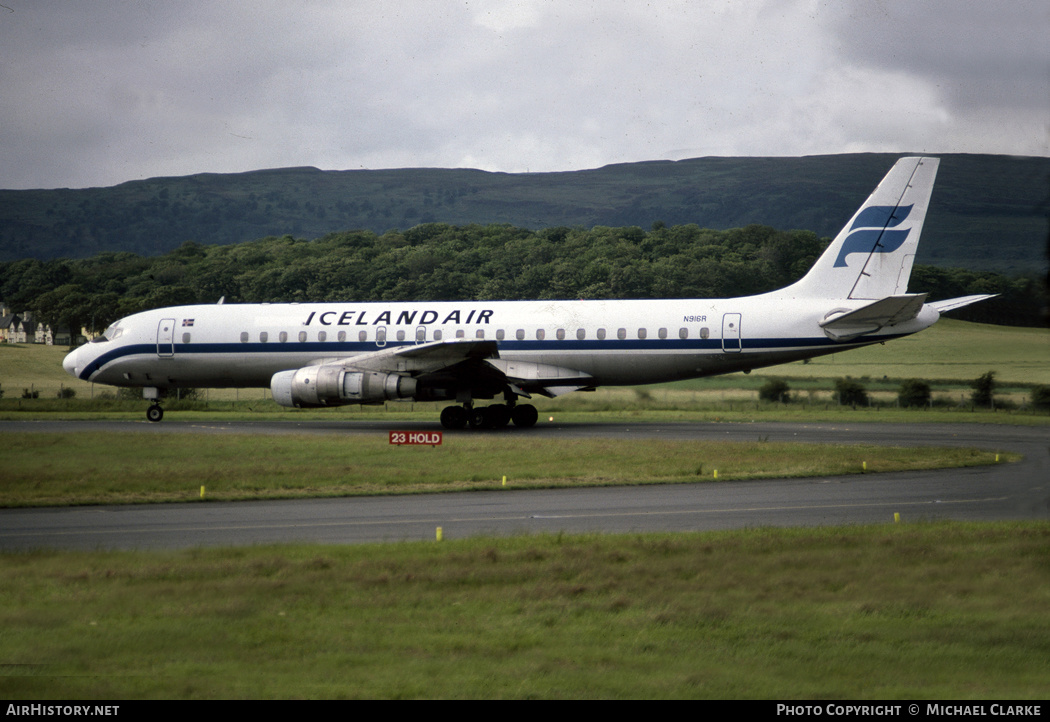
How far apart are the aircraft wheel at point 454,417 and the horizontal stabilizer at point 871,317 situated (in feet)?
37.2

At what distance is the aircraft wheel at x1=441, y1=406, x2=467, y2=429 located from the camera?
102ft

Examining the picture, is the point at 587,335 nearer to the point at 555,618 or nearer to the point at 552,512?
the point at 552,512

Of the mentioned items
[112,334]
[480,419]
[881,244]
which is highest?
[881,244]

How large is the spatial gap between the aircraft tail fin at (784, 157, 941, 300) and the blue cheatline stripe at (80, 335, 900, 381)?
2.03m

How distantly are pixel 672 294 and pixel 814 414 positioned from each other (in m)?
24.0

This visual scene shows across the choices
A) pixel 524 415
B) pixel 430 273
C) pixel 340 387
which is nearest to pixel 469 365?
pixel 524 415

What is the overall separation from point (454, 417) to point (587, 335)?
4.93 m

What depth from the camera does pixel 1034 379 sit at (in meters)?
38.3

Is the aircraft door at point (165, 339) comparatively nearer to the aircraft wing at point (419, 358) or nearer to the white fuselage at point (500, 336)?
the white fuselage at point (500, 336)

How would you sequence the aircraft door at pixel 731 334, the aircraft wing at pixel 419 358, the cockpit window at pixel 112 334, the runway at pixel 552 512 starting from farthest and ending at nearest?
the cockpit window at pixel 112 334
the aircraft door at pixel 731 334
the aircraft wing at pixel 419 358
the runway at pixel 552 512

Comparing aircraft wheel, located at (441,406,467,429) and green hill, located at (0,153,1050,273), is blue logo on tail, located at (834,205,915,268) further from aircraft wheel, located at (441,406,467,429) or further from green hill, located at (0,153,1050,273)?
aircraft wheel, located at (441,406,467,429)

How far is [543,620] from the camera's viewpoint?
28.8 ft

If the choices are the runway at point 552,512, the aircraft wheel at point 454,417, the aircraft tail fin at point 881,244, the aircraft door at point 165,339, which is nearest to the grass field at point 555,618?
the runway at point 552,512

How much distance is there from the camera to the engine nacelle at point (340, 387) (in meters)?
29.1
